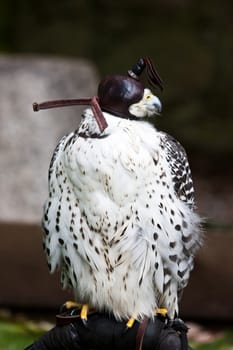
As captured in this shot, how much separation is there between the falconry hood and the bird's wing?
0.16 meters

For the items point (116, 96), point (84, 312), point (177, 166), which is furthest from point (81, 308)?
point (116, 96)

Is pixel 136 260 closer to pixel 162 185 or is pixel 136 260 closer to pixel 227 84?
pixel 162 185

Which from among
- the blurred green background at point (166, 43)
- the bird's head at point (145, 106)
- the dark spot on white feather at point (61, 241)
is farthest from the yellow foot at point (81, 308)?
the blurred green background at point (166, 43)

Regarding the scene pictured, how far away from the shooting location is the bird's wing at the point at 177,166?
205 centimetres

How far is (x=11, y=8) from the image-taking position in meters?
6.52

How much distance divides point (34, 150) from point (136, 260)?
8.21 ft

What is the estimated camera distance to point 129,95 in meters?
1.90

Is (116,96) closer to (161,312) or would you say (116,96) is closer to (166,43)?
(161,312)

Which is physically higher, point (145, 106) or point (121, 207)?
point (145, 106)

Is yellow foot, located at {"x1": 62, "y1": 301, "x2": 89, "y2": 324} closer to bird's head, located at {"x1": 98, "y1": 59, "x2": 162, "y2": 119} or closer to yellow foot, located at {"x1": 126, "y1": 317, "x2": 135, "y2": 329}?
yellow foot, located at {"x1": 126, "y1": 317, "x2": 135, "y2": 329}

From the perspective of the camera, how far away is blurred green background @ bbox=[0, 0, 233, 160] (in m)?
6.34

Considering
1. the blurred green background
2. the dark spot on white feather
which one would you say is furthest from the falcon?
the blurred green background

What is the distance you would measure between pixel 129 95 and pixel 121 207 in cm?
22

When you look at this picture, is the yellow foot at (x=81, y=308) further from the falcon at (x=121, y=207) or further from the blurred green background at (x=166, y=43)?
the blurred green background at (x=166, y=43)
